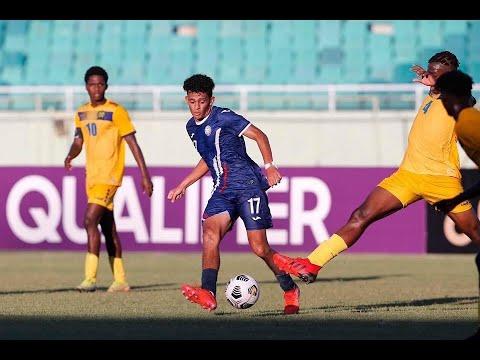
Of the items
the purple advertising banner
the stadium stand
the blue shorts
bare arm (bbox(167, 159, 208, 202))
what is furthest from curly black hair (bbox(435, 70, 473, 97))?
the stadium stand

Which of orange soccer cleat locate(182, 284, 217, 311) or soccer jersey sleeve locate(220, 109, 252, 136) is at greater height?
soccer jersey sleeve locate(220, 109, 252, 136)

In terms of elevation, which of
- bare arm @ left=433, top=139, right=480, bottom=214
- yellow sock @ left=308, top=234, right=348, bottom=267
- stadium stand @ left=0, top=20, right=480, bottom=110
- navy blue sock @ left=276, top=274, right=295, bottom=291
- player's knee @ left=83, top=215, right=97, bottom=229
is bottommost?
navy blue sock @ left=276, top=274, right=295, bottom=291

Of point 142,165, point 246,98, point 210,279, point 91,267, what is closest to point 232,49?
point 246,98

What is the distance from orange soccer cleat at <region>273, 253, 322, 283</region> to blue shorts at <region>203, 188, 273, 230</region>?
0.37m

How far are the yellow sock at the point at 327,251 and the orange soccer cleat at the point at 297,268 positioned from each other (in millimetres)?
114

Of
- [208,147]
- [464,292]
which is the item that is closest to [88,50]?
[464,292]

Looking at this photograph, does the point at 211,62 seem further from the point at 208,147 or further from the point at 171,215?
the point at 208,147

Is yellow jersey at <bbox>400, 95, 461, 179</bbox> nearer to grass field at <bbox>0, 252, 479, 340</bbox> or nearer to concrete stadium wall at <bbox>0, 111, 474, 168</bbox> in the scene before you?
grass field at <bbox>0, 252, 479, 340</bbox>

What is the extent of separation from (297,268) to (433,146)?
1641 mm

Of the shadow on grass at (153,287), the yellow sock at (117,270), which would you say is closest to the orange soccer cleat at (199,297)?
the shadow on grass at (153,287)

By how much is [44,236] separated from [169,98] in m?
4.34

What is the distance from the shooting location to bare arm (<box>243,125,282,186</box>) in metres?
Result: 10.3

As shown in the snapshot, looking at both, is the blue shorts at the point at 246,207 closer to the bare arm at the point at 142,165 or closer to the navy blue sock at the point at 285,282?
the navy blue sock at the point at 285,282

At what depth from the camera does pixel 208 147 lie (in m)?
10.9
